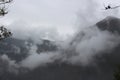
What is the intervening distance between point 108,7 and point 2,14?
25.2 feet

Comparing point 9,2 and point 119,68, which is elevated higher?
point 9,2

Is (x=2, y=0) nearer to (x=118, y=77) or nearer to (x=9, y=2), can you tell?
(x=9, y=2)

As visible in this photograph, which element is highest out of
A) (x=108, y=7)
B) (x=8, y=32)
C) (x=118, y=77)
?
(x=108, y=7)

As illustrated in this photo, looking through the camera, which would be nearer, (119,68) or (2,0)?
(2,0)

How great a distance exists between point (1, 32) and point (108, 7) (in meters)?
8.86

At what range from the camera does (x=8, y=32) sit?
1006 inches

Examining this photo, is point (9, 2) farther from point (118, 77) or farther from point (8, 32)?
point (118, 77)

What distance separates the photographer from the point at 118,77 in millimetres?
37469

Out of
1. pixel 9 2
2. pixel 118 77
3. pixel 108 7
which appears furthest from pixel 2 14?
pixel 118 77

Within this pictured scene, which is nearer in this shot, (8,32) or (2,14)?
(2,14)

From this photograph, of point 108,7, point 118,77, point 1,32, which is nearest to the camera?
point 108,7

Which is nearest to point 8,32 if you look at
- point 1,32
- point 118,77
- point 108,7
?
point 1,32

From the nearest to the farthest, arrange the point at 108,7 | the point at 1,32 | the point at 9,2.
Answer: the point at 108,7 → the point at 9,2 → the point at 1,32

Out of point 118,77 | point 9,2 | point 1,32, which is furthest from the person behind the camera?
point 118,77
